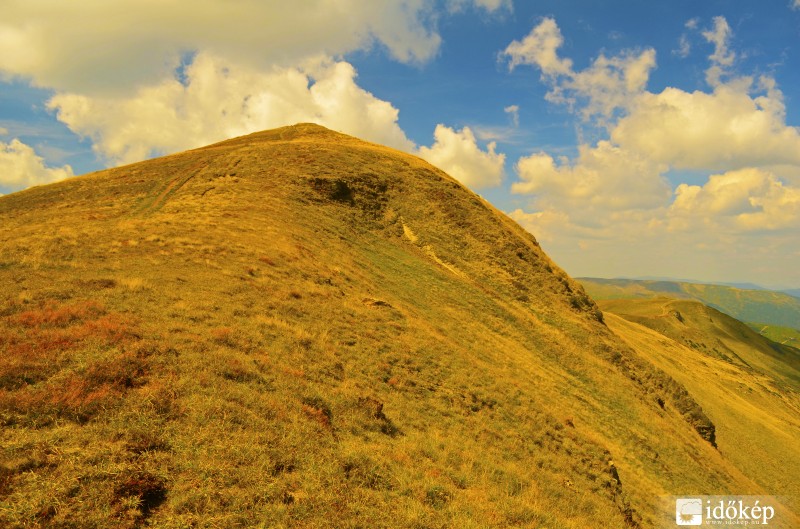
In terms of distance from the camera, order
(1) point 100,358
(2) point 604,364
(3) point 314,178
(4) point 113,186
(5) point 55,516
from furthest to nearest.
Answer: (4) point 113,186 < (3) point 314,178 < (2) point 604,364 < (1) point 100,358 < (5) point 55,516

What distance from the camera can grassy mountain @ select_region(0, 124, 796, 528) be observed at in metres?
9.09

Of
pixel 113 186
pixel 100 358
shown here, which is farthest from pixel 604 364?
pixel 113 186

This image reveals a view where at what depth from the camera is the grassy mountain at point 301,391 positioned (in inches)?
358

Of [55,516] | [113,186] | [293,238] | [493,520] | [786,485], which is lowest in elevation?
[786,485]

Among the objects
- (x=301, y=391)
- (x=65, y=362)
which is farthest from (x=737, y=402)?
(x=65, y=362)

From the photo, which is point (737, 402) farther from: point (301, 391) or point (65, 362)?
point (65, 362)

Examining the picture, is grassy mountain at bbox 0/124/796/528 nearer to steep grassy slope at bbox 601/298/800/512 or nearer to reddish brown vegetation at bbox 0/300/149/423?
reddish brown vegetation at bbox 0/300/149/423

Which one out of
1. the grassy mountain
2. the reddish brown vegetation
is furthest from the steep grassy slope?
the reddish brown vegetation

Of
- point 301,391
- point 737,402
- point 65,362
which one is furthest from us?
point 737,402

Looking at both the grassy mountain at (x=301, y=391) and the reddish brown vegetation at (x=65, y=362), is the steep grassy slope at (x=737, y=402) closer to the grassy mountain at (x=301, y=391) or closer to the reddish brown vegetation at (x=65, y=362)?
the grassy mountain at (x=301, y=391)

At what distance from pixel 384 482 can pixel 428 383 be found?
8623 mm

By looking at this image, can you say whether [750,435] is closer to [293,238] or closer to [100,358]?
[293,238]

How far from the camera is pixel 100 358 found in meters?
12.2

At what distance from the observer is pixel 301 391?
554 inches
